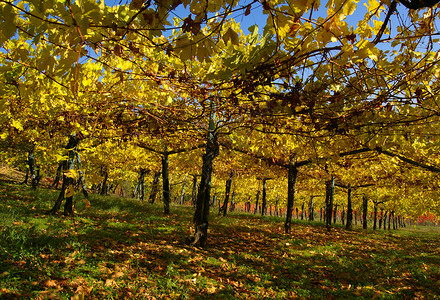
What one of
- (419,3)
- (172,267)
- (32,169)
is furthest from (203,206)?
(32,169)

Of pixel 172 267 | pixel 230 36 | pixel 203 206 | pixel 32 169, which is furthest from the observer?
pixel 32 169

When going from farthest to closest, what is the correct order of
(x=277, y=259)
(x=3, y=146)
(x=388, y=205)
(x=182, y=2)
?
(x=388, y=205)
(x=3, y=146)
(x=277, y=259)
(x=182, y=2)

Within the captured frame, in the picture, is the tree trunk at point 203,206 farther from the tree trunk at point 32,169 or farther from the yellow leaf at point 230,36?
the tree trunk at point 32,169

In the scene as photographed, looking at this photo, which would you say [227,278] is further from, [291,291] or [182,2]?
[182,2]

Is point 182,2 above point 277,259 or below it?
above

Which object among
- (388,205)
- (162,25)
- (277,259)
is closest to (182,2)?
(162,25)

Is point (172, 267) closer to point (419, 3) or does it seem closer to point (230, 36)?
point (230, 36)

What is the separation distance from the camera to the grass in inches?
133

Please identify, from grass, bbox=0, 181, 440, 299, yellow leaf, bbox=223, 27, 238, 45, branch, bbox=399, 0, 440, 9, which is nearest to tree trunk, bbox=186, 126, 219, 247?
grass, bbox=0, 181, 440, 299

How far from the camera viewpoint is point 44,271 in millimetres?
3492

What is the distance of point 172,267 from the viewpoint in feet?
14.4

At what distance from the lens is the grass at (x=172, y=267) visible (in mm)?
3389

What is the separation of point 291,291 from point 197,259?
2010 millimetres

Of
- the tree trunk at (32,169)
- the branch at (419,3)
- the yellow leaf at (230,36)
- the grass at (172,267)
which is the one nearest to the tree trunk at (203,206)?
the grass at (172,267)
